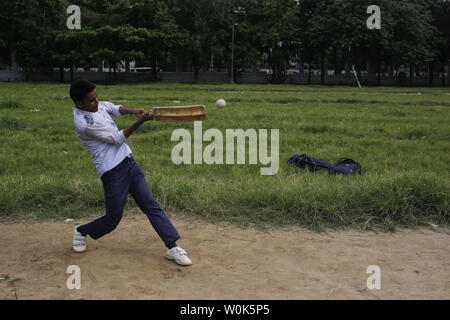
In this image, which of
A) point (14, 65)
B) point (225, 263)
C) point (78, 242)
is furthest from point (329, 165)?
point (14, 65)

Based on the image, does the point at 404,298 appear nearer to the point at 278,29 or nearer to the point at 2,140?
the point at 2,140

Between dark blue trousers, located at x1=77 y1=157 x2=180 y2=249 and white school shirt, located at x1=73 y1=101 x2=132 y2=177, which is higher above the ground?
white school shirt, located at x1=73 y1=101 x2=132 y2=177

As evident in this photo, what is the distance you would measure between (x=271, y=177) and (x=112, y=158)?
362 centimetres

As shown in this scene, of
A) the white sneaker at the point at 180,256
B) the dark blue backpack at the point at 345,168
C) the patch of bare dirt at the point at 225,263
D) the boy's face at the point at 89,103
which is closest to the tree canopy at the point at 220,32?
the dark blue backpack at the point at 345,168

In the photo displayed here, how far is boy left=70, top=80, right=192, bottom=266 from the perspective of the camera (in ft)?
13.7

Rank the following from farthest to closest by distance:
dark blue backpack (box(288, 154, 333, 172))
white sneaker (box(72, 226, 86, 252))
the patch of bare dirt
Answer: dark blue backpack (box(288, 154, 333, 172)) → white sneaker (box(72, 226, 86, 252)) → the patch of bare dirt

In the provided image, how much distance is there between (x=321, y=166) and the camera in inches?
307

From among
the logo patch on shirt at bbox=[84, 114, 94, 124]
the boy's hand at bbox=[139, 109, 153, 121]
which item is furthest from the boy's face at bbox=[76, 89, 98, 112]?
the boy's hand at bbox=[139, 109, 153, 121]

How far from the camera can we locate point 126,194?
4.41m

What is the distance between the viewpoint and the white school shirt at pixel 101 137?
4148 millimetres

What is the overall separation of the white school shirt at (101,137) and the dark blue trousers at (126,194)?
3.1 inches

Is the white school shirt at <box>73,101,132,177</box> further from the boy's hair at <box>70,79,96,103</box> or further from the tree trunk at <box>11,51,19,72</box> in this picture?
the tree trunk at <box>11,51,19,72</box>

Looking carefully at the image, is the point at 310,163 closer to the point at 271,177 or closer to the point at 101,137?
the point at 271,177

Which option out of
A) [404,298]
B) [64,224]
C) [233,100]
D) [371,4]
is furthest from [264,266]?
[371,4]
